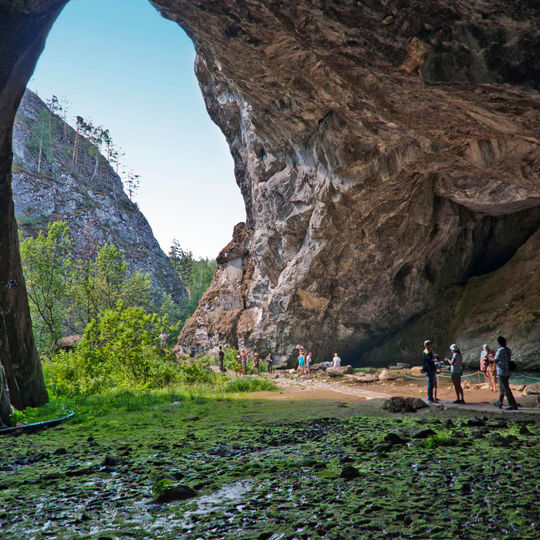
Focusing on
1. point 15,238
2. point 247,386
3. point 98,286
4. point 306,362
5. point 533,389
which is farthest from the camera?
point 98,286

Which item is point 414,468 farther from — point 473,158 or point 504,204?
point 504,204

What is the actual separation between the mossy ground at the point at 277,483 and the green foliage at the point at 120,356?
800 cm

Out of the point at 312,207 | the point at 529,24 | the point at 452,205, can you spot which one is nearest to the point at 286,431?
the point at 529,24

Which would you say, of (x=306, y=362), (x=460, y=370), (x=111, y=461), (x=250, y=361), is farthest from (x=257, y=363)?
(x=111, y=461)

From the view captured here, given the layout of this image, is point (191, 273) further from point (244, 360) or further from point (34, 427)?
point (34, 427)

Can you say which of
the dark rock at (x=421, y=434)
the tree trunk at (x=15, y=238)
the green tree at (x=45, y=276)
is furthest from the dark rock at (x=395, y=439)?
the green tree at (x=45, y=276)

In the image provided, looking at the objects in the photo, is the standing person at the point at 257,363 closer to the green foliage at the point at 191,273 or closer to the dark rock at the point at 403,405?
the dark rock at the point at 403,405

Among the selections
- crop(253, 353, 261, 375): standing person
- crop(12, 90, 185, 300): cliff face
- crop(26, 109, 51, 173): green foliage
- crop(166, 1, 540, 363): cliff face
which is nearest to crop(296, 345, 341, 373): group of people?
crop(166, 1, 540, 363): cliff face

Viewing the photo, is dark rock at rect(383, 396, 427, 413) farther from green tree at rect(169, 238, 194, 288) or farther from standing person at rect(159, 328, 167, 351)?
green tree at rect(169, 238, 194, 288)

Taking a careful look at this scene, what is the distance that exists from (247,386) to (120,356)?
216 inches

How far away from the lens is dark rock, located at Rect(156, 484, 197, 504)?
357 centimetres

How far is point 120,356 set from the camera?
1522cm

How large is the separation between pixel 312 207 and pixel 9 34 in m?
17.9

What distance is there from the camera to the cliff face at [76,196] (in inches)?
2320
